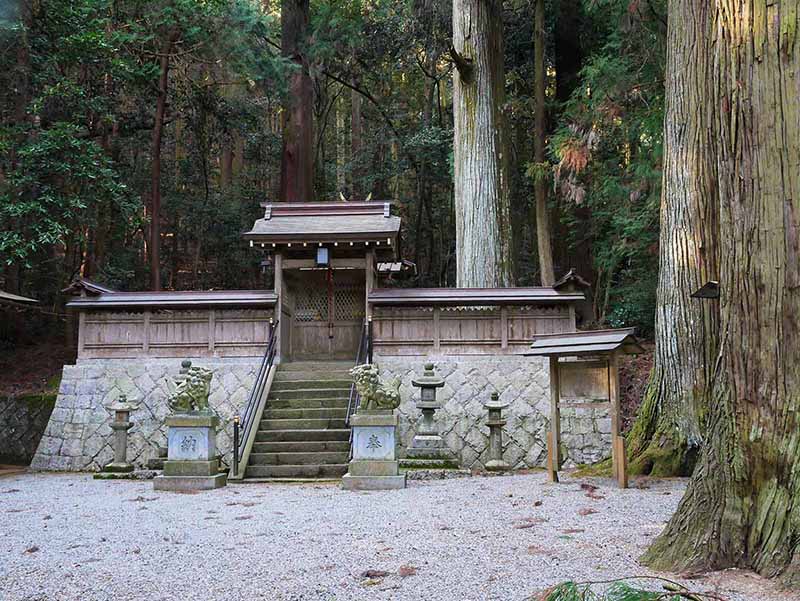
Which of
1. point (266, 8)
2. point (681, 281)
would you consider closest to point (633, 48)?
point (681, 281)

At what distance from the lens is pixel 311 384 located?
12594 mm

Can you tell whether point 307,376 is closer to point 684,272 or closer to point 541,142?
point 684,272

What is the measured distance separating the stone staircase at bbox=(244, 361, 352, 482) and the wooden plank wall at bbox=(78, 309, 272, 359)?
0.95 metres

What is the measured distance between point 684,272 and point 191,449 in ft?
21.9

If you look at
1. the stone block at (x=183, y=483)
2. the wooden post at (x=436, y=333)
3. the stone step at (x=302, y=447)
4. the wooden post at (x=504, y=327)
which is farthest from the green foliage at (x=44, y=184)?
the wooden post at (x=504, y=327)

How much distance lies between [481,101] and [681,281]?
23.8ft

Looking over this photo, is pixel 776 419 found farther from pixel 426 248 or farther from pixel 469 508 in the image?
pixel 426 248

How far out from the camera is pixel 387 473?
29.1 feet

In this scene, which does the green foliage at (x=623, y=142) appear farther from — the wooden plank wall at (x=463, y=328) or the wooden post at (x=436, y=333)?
the wooden post at (x=436, y=333)

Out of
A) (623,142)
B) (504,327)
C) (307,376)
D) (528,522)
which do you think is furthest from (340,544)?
(623,142)

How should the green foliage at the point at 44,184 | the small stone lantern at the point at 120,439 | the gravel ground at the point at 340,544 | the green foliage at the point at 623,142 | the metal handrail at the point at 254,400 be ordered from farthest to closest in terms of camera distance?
the green foliage at the point at 44,184, the green foliage at the point at 623,142, the small stone lantern at the point at 120,439, the metal handrail at the point at 254,400, the gravel ground at the point at 340,544

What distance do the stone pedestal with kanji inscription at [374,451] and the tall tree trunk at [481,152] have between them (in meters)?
5.43

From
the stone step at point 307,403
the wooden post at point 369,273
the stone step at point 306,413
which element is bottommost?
the stone step at point 306,413

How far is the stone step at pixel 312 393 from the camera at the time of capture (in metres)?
12.3
